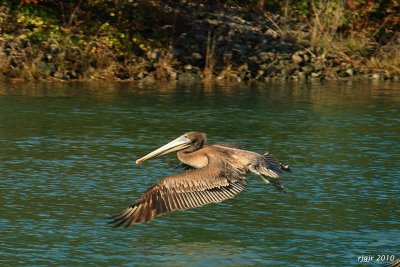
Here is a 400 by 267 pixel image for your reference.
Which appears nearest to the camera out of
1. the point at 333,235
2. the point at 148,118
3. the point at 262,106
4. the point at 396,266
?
the point at 396,266

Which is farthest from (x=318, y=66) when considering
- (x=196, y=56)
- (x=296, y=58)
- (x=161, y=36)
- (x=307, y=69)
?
(x=161, y=36)

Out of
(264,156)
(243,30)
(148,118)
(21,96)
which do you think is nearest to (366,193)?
(264,156)

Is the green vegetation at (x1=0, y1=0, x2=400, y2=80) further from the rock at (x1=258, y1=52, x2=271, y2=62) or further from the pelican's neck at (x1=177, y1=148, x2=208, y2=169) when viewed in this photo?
the pelican's neck at (x1=177, y1=148, x2=208, y2=169)

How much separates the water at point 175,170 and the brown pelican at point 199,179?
38cm

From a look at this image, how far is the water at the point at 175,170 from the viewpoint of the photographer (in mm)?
9406

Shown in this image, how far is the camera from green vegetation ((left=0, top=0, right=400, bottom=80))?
68.6 feet

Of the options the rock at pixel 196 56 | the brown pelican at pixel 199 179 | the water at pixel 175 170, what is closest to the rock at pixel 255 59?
the rock at pixel 196 56

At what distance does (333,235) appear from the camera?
9.94 metres

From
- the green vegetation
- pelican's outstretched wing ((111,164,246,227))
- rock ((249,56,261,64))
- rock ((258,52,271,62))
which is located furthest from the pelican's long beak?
rock ((258,52,271,62))

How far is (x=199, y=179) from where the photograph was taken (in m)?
9.66

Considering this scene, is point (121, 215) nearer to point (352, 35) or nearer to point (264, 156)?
point (264, 156)

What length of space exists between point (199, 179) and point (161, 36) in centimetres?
1318

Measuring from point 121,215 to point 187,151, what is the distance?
Answer: 5.75 ft

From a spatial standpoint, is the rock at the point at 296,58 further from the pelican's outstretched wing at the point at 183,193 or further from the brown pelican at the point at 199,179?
the pelican's outstretched wing at the point at 183,193
